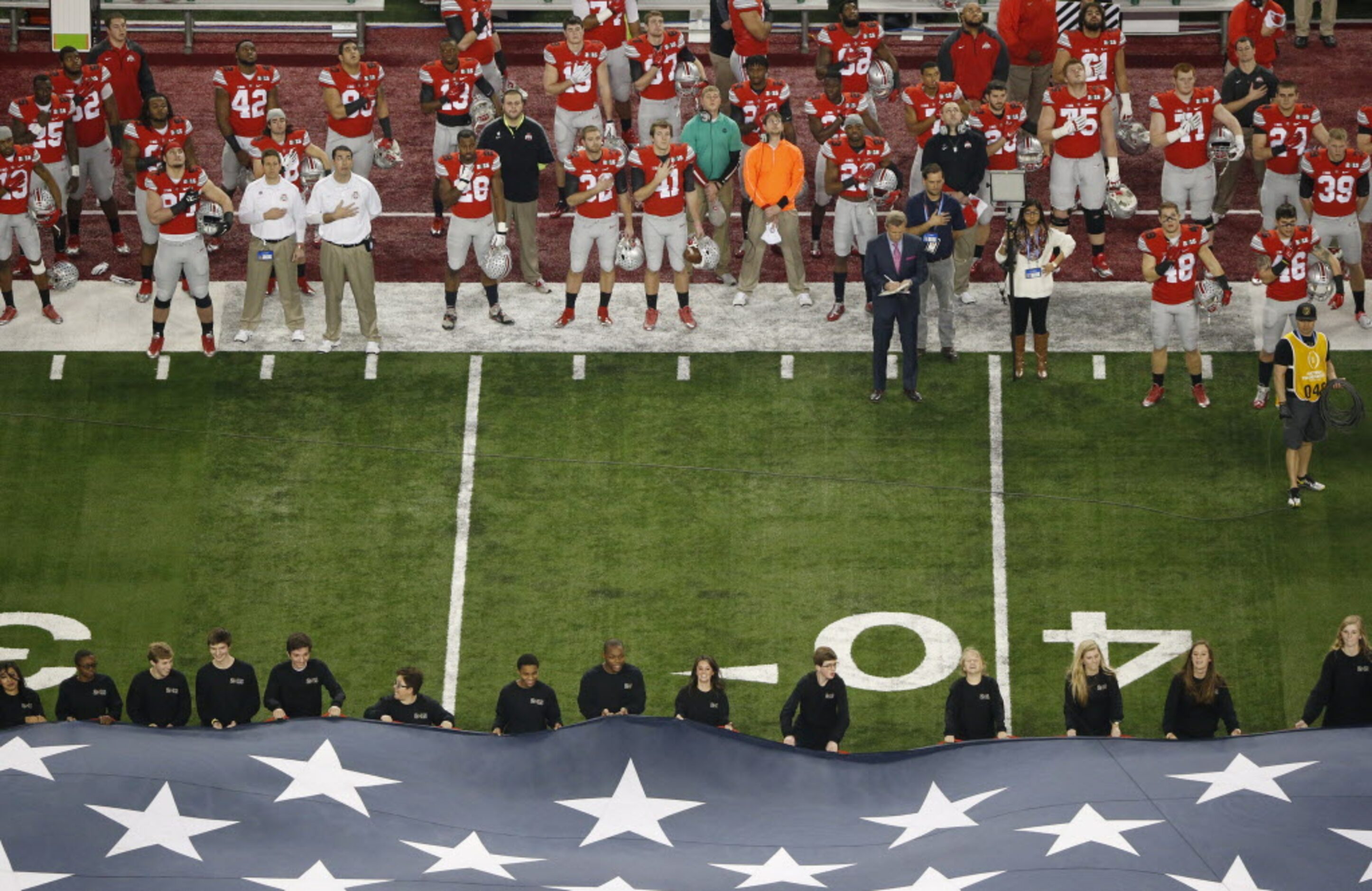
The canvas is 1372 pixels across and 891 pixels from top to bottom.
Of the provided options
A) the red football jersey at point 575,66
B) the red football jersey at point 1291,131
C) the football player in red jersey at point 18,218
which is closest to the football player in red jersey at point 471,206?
the red football jersey at point 575,66

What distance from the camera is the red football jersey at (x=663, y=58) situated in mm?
26875

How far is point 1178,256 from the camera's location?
24.1 metres

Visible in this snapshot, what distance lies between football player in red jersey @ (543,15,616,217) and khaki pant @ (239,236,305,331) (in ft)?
9.15

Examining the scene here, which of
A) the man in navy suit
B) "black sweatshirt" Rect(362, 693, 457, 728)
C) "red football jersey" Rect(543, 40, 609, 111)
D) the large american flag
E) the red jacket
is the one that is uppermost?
the red jacket

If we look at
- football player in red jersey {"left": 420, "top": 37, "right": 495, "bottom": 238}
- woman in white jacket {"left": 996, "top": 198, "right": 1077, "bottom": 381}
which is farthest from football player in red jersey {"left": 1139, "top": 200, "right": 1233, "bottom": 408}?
football player in red jersey {"left": 420, "top": 37, "right": 495, "bottom": 238}

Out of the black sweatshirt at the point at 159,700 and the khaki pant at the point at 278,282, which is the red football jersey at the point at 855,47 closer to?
the khaki pant at the point at 278,282

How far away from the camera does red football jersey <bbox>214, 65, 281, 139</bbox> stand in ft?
86.7

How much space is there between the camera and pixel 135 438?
24.6m

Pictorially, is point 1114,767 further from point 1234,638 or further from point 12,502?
point 12,502

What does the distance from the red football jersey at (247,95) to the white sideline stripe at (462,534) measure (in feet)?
11.4

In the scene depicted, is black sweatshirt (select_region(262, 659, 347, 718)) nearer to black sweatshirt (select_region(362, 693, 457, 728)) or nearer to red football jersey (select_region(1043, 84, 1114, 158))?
black sweatshirt (select_region(362, 693, 457, 728))

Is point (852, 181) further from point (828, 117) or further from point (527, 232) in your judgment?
point (527, 232)

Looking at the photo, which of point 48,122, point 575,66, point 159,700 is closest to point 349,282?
point 575,66

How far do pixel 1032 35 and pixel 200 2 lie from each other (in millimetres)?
9194
